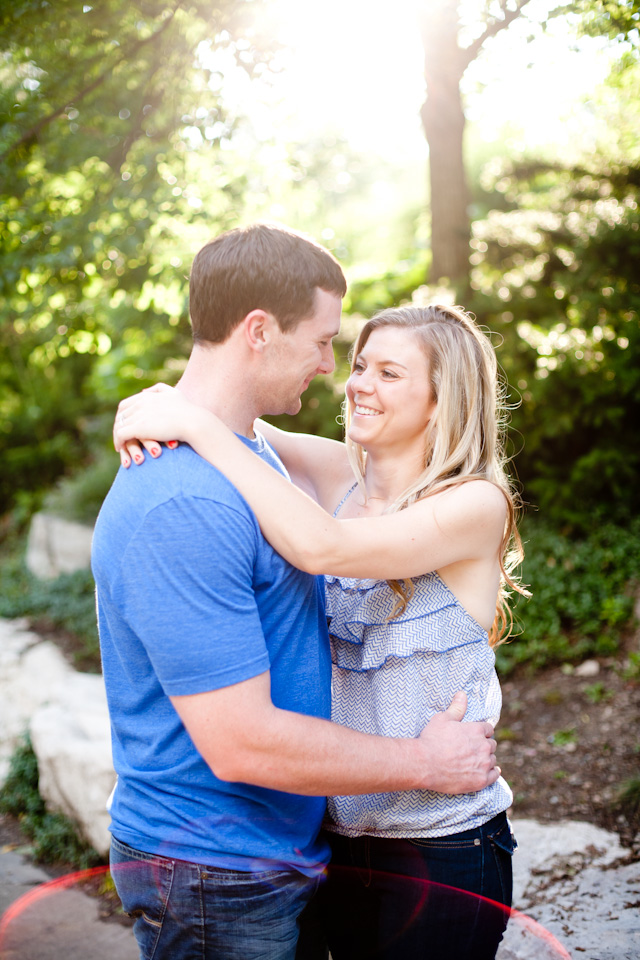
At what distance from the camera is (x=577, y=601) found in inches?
212

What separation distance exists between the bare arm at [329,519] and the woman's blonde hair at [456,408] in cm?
11

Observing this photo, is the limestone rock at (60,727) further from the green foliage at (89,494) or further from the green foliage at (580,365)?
the green foliage at (580,365)

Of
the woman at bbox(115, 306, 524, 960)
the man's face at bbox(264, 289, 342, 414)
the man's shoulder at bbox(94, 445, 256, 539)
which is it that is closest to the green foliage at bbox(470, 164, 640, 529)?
the woman at bbox(115, 306, 524, 960)

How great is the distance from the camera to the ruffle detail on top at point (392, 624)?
1956 millimetres

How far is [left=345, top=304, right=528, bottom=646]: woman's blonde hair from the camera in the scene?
211 centimetres

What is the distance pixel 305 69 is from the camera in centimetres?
530

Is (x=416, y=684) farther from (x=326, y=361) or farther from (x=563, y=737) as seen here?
(x=563, y=737)

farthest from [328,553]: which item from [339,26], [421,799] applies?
[339,26]

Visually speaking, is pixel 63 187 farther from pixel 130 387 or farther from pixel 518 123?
pixel 518 123

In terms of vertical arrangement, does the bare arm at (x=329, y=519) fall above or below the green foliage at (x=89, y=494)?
above

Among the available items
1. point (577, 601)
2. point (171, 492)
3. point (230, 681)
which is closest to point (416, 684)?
point (230, 681)

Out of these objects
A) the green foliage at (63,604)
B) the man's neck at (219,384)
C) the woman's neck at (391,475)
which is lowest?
the green foliage at (63,604)

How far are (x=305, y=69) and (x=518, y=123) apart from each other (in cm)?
854

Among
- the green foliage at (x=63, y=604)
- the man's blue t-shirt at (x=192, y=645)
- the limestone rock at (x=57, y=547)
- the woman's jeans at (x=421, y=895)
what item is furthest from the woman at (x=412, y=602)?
the limestone rock at (x=57, y=547)
